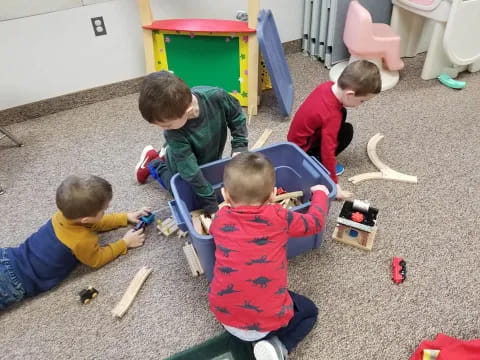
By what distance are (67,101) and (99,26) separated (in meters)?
0.39

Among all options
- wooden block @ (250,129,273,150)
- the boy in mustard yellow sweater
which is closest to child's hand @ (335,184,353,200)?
wooden block @ (250,129,273,150)

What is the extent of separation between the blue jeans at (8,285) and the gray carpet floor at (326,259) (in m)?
0.05

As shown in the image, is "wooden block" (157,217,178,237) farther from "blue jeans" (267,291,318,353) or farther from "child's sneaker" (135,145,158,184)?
"blue jeans" (267,291,318,353)

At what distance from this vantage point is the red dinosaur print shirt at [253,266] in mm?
886

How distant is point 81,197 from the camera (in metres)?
1.08

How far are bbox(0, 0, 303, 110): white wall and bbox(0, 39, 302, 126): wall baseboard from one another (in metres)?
0.02

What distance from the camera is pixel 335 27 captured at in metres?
2.03

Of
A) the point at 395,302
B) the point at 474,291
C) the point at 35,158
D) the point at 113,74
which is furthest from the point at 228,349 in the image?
the point at 113,74

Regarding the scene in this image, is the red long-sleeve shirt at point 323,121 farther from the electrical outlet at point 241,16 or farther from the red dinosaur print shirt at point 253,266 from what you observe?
the electrical outlet at point 241,16

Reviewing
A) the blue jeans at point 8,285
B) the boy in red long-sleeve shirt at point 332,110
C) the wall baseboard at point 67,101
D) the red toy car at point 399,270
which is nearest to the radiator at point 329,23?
the boy in red long-sleeve shirt at point 332,110

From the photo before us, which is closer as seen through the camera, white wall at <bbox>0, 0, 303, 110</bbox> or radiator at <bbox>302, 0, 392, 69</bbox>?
white wall at <bbox>0, 0, 303, 110</bbox>

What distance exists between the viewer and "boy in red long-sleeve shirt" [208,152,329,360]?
34.7 inches

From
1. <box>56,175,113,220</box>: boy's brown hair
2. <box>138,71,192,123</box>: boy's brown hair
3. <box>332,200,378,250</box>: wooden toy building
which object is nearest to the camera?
<box>138,71,192,123</box>: boy's brown hair

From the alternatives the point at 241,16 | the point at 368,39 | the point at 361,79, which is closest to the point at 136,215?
the point at 361,79
